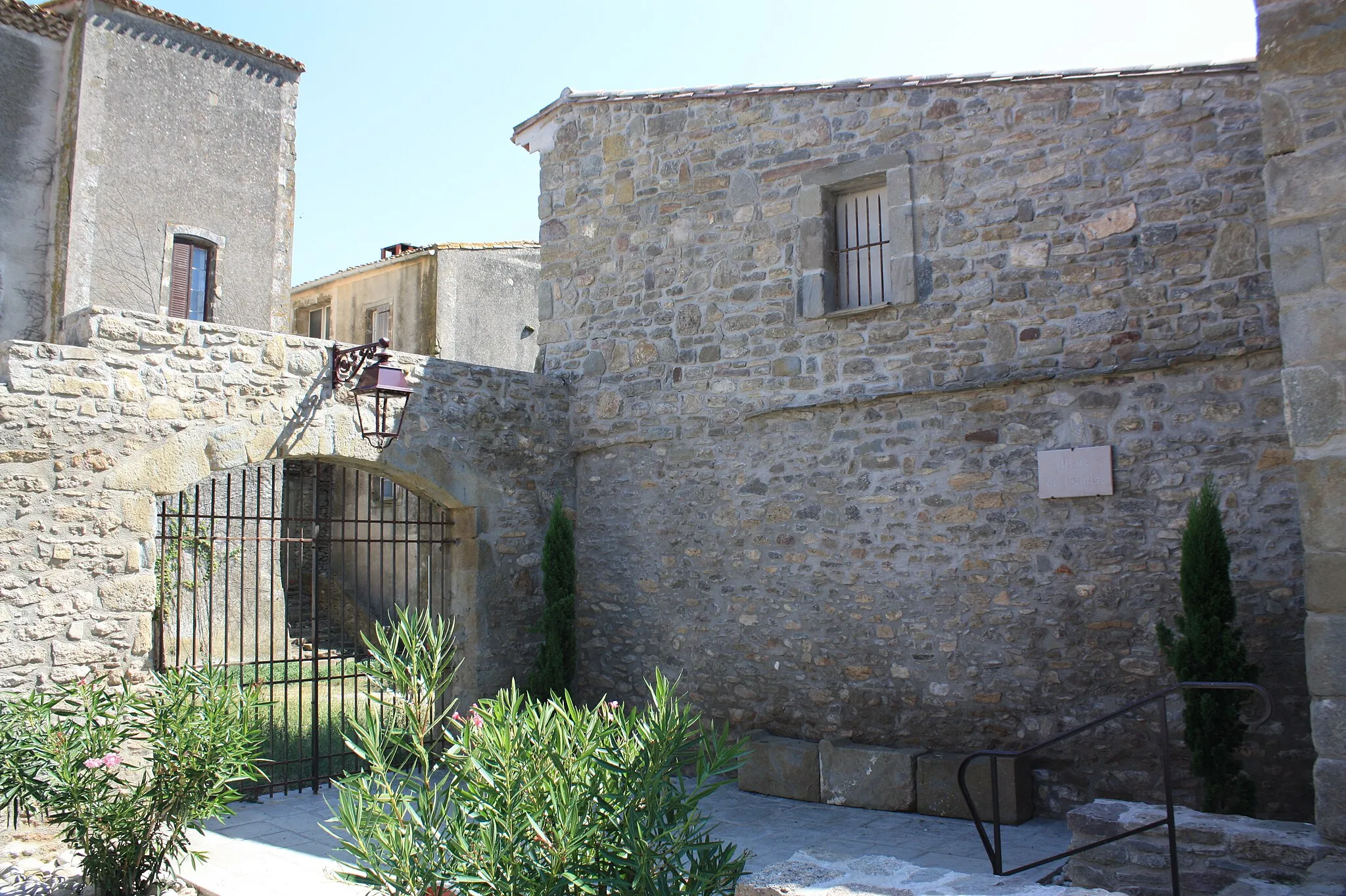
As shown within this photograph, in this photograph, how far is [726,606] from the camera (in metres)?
7.23

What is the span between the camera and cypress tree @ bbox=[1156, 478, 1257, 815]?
507cm

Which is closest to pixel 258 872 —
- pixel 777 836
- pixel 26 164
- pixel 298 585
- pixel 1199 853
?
pixel 777 836

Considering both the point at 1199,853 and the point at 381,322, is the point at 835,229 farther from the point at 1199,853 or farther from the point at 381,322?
the point at 381,322

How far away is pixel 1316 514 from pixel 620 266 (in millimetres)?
5298

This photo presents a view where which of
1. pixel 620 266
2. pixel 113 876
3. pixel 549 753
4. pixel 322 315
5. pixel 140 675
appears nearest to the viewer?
pixel 549 753

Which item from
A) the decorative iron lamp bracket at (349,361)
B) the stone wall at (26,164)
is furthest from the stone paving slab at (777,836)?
the stone wall at (26,164)

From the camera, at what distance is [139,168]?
11695 millimetres

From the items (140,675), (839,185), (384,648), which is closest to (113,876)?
(140,675)

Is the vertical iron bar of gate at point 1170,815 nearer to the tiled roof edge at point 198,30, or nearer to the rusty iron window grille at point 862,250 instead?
the rusty iron window grille at point 862,250

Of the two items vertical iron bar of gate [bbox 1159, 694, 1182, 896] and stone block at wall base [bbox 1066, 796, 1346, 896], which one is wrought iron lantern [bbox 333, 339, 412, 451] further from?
vertical iron bar of gate [bbox 1159, 694, 1182, 896]

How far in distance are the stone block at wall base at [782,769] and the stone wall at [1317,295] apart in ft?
10.6

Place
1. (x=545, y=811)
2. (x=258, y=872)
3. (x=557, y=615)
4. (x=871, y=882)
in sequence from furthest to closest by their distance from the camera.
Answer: (x=557, y=615) → (x=258, y=872) → (x=871, y=882) → (x=545, y=811)

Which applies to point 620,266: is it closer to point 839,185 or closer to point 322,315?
point 839,185

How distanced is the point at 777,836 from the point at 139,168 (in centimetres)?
1043
